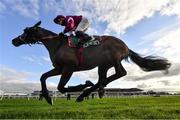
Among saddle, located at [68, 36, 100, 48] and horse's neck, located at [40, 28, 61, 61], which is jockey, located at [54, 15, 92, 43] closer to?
saddle, located at [68, 36, 100, 48]

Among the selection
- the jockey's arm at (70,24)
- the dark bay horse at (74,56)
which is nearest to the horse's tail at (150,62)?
the dark bay horse at (74,56)

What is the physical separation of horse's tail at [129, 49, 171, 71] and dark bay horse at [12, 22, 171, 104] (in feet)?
1.35

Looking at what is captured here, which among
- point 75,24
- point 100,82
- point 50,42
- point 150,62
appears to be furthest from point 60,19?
point 150,62

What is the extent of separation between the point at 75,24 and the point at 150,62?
2.69m

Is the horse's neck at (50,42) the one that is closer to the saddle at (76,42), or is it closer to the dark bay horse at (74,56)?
the dark bay horse at (74,56)

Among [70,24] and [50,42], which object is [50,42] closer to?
[50,42]

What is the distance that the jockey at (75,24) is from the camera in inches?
379

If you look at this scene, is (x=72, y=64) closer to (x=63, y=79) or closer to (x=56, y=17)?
(x=63, y=79)

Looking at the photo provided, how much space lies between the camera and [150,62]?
Answer: 1116cm

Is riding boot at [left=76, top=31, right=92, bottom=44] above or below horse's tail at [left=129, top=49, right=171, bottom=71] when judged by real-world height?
above

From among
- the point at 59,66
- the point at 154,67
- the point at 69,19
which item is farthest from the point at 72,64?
the point at 154,67

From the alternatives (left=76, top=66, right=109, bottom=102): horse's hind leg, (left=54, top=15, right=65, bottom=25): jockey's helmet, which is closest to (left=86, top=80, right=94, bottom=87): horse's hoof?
(left=76, top=66, right=109, bottom=102): horse's hind leg

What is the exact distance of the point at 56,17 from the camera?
9.66 m

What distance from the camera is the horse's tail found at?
11.0 metres
